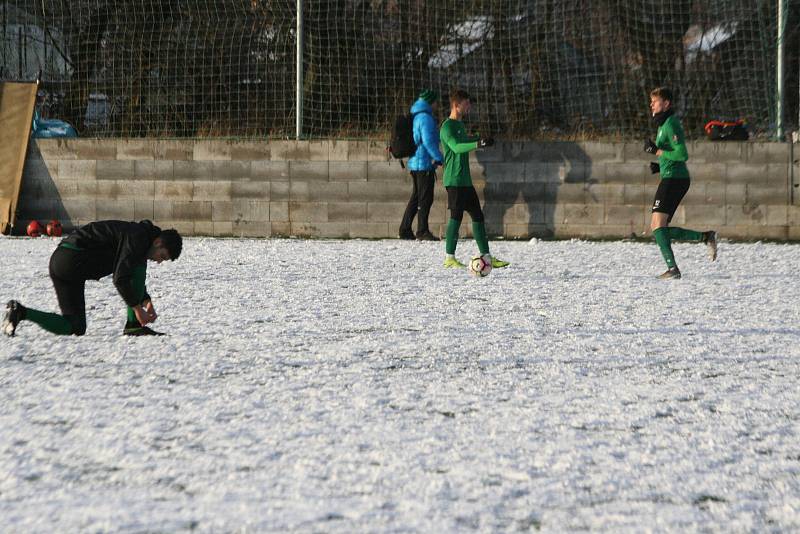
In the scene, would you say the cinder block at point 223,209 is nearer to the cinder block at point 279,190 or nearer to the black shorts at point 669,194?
the cinder block at point 279,190

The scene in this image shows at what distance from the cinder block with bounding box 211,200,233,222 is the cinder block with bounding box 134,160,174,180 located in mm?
719

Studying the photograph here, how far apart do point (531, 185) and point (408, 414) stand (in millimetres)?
10414

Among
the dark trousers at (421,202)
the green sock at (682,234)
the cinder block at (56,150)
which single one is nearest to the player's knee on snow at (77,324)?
the green sock at (682,234)

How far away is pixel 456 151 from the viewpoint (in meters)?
9.93

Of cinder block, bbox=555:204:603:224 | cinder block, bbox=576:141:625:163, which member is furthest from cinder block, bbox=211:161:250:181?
cinder block, bbox=576:141:625:163

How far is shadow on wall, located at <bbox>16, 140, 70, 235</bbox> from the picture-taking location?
49.9ft

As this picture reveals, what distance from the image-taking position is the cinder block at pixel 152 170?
15.0 meters

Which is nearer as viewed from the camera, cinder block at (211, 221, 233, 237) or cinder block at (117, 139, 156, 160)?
cinder block at (211, 221, 233, 237)

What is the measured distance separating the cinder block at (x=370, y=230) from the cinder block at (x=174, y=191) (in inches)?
87.3

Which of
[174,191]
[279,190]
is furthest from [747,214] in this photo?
[174,191]

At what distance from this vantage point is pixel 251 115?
15.2m

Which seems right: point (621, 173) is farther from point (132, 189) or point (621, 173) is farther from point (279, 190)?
point (132, 189)

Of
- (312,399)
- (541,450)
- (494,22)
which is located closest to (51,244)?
(494,22)

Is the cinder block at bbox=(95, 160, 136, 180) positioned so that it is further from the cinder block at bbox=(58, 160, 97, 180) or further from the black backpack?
the black backpack
